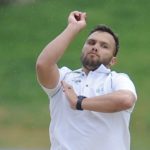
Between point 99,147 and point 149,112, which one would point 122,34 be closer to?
point 149,112

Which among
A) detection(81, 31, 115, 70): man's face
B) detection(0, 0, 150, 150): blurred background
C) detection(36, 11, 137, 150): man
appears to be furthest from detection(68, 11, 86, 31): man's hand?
detection(0, 0, 150, 150): blurred background

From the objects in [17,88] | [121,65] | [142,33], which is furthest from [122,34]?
[17,88]

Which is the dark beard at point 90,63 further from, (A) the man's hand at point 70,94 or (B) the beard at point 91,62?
(A) the man's hand at point 70,94

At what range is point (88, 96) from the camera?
5.01 m

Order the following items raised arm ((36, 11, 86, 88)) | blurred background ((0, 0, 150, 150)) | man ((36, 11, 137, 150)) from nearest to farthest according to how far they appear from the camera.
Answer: man ((36, 11, 137, 150)), raised arm ((36, 11, 86, 88)), blurred background ((0, 0, 150, 150))

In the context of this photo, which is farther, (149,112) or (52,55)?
(149,112)

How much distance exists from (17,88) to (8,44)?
2078mm

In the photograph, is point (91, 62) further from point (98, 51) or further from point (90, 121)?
point (90, 121)

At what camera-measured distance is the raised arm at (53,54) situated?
502 cm

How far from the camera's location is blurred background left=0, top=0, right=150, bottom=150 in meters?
11.1

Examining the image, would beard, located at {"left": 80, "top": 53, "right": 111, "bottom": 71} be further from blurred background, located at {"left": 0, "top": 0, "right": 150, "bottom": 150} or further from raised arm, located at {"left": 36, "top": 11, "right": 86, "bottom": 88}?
blurred background, located at {"left": 0, "top": 0, "right": 150, "bottom": 150}

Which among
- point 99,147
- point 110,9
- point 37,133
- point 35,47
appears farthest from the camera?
point 110,9

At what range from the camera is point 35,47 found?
46.9 feet

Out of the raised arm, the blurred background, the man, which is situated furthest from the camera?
the blurred background
